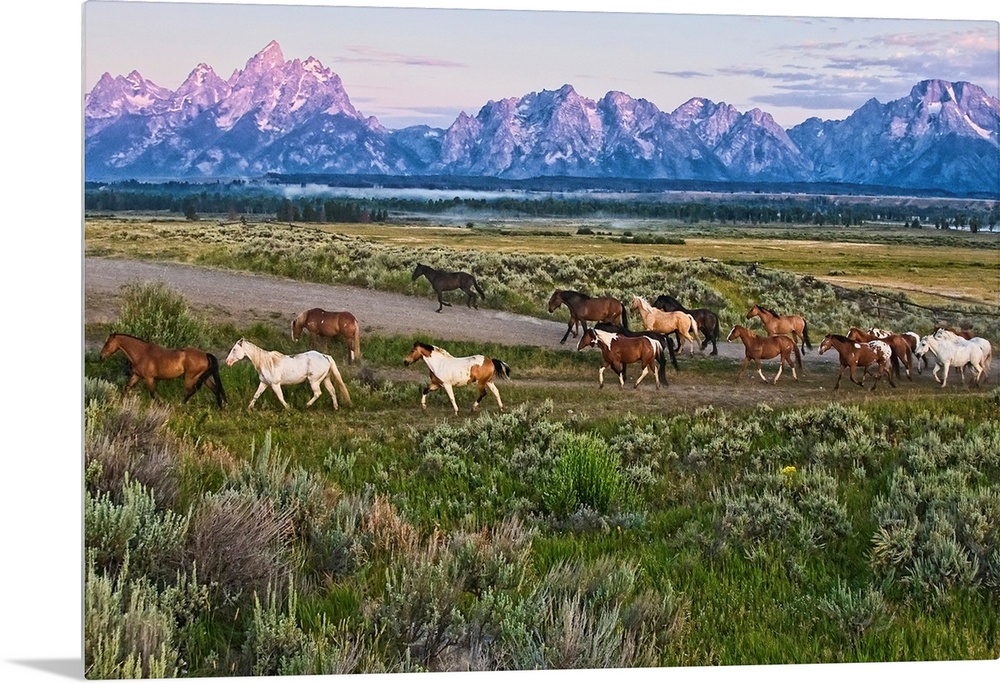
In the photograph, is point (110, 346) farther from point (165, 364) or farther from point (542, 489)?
point (542, 489)

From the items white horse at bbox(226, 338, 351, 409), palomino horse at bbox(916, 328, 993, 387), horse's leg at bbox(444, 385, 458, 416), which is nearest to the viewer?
white horse at bbox(226, 338, 351, 409)

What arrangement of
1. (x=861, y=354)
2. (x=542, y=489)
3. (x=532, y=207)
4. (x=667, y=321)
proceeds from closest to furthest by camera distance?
(x=542, y=489) → (x=532, y=207) → (x=667, y=321) → (x=861, y=354)

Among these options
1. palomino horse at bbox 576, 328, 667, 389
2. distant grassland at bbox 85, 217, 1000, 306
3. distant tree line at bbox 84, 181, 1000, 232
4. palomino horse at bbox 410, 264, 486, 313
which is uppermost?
distant tree line at bbox 84, 181, 1000, 232

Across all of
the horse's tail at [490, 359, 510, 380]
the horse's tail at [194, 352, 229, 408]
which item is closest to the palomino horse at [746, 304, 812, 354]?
the horse's tail at [490, 359, 510, 380]

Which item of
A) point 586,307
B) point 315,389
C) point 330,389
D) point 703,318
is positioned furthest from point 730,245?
point 315,389

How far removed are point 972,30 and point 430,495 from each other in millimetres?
5657

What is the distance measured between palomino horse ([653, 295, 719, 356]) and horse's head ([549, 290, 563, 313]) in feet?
2.56

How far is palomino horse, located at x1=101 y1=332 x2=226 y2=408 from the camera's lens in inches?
370

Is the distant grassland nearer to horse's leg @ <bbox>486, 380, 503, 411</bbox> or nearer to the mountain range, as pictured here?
the mountain range

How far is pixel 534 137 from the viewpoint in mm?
10086

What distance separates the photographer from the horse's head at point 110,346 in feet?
30.6

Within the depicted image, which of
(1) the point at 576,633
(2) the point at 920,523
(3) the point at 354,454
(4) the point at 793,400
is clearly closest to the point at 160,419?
(3) the point at 354,454

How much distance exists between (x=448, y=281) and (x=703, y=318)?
7.03ft

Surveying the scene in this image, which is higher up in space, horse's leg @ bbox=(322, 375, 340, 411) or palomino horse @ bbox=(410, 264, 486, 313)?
palomino horse @ bbox=(410, 264, 486, 313)
